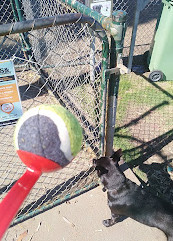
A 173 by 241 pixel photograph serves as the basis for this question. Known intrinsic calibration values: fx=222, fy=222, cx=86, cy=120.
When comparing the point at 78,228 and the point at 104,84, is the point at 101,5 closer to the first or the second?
the point at 104,84

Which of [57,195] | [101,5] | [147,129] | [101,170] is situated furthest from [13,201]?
[101,5]

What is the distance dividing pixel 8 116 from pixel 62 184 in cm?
141

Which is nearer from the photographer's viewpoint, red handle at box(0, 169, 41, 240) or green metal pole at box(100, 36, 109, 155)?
red handle at box(0, 169, 41, 240)

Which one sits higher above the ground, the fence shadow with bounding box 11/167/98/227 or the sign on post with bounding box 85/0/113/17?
the sign on post with bounding box 85/0/113/17

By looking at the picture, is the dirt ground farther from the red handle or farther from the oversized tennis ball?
the red handle

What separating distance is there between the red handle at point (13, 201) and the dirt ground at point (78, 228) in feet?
6.26

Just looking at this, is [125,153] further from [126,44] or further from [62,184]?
[126,44]

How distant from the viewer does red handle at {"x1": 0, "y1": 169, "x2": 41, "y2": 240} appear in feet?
2.53

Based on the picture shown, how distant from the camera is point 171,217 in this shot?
2.23 meters

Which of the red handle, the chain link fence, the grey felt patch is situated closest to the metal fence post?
the chain link fence

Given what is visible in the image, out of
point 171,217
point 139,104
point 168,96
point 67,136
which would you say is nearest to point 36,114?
point 67,136

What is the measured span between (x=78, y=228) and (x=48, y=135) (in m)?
1.94

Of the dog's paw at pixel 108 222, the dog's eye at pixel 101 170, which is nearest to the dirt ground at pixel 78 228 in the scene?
the dog's paw at pixel 108 222

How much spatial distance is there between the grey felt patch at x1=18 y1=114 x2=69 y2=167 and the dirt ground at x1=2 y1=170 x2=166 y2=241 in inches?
71.1
